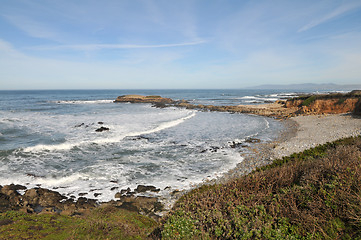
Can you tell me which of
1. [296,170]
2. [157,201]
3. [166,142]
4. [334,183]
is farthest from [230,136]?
[334,183]

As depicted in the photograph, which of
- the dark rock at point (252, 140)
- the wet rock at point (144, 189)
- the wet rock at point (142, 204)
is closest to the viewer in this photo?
the wet rock at point (142, 204)

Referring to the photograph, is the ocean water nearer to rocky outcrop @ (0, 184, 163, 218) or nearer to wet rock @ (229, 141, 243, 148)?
wet rock @ (229, 141, 243, 148)

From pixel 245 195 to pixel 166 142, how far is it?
50.8 ft

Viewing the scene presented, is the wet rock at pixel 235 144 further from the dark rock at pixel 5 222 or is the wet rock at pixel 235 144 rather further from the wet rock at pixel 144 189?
the dark rock at pixel 5 222

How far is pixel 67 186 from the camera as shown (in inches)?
440

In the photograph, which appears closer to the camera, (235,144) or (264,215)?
(264,215)

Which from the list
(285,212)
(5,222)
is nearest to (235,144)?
(285,212)

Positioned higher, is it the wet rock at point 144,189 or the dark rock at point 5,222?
the dark rock at point 5,222

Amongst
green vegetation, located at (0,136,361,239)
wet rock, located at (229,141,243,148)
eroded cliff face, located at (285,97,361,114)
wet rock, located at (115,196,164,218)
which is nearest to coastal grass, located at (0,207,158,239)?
green vegetation, located at (0,136,361,239)

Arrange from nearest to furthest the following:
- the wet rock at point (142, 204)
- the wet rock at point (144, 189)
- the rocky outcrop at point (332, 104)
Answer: the wet rock at point (142, 204) → the wet rock at point (144, 189) → the rocky outcrop at point (332, 104)

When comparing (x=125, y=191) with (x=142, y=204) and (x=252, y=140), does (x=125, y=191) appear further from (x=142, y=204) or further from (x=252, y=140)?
(x=252, y=140)

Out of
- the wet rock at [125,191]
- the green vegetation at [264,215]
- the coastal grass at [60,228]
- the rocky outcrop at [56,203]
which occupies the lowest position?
the wet rock at [125,191]

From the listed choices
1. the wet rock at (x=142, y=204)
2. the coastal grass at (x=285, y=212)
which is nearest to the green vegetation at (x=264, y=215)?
the coastal grass at (x=285, y=212)

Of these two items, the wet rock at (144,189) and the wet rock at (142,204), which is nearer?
the wet rock at (142,204)
